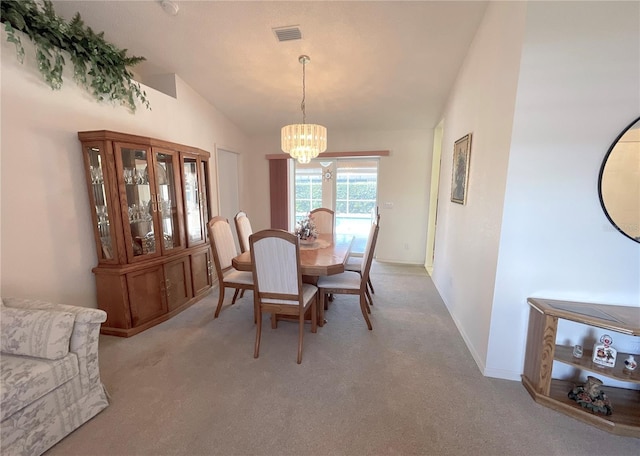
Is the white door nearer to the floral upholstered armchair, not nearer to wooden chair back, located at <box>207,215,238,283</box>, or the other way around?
wooden chair back, located at <box>207,215,238,283</box>

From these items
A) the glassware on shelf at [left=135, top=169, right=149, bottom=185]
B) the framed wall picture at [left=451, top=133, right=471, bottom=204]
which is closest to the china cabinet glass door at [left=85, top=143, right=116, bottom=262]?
the glassware on shelf at [left=135, top=169, right=149, bottom=185]

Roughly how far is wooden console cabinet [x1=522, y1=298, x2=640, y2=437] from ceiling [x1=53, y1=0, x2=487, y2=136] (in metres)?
2.43

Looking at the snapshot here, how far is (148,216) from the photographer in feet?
8.76

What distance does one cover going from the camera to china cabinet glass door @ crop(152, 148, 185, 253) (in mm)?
2709

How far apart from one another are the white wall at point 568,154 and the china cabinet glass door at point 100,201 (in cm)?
312

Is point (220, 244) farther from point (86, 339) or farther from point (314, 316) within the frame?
point (86, 339)

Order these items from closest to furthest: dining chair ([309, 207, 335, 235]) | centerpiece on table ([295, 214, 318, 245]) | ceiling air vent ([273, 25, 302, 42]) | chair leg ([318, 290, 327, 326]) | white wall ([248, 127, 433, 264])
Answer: ceiling air vent ([273, 25, 302, 42]), chair leg ([318, 290, 327, 326]), centerpiece on table ([295, 214, 318, 245]), dining chair ([309, 207, 335, 235]), white wall ([248, 127, 433, 264])

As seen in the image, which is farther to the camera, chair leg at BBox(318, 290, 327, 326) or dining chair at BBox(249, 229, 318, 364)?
chair leg at BBox(318, 290, 327, 326)

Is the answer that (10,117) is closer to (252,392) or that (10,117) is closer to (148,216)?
(148,216)

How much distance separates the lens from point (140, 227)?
2.62 m

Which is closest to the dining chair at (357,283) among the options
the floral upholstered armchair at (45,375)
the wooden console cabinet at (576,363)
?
the wooden console cabinet at (576,363)

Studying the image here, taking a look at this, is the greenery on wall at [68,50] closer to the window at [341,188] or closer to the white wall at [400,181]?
the white wall at [400,181]

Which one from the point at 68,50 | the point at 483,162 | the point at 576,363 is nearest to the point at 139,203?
the point at 68,50

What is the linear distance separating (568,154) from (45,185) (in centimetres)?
368
